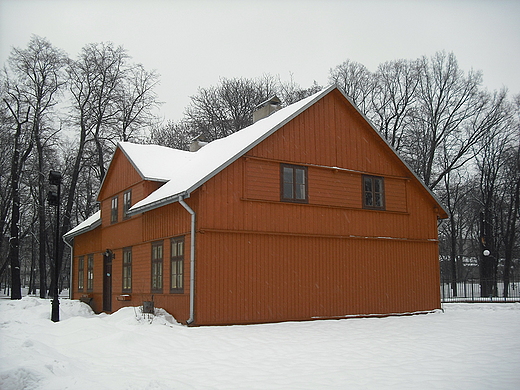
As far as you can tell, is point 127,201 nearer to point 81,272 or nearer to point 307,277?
point 307,277

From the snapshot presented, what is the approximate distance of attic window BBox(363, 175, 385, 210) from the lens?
19.2 metres

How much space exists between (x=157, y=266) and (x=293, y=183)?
5162 millimetres

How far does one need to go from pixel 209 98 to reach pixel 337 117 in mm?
21509

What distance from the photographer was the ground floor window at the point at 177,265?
1623 centimetres

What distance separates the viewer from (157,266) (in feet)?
58.9

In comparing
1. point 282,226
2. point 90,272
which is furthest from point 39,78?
point 282,226

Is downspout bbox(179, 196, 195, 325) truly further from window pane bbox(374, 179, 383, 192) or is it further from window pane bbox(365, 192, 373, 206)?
window pane bbox(374, 179, 383, 192)

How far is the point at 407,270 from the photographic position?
19.8 m

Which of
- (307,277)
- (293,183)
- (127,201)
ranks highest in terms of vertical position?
(293,183)

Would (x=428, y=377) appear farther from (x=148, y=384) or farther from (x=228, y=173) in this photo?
(x=228, y=173)

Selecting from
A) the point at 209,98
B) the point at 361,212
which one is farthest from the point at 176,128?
the point at 361,212

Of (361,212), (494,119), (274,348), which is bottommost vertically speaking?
(274,348)

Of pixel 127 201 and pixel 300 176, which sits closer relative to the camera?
pixel 300 176

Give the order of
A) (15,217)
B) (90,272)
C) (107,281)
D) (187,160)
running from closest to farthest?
(187,160) < (107,281) < (90,272) < (15,217)
